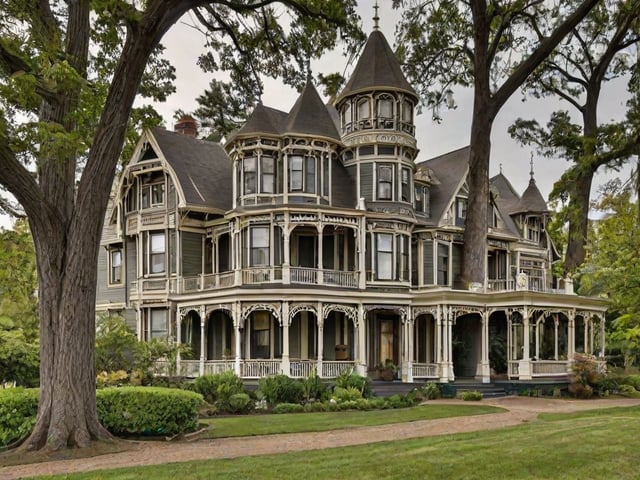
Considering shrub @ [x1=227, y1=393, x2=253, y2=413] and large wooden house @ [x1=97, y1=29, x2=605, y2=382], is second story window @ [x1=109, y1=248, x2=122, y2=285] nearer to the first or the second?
large wooden house @ [x1=97, y1=29, x2=605, y2=382]

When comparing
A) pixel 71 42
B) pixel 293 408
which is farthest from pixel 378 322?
pixel 71 42

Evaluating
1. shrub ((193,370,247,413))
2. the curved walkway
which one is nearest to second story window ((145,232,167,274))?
shrub ((193,370,247,413))

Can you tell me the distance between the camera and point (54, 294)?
45.6 ft

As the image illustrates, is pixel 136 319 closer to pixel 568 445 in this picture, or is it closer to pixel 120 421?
pixel 120 421

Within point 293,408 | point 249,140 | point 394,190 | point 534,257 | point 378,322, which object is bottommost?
point 293,408

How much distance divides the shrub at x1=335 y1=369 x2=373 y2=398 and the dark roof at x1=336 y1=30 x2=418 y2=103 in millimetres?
Answer: 12306

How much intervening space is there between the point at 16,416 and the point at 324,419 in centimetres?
788

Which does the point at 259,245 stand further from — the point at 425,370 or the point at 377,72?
the point at 377,72

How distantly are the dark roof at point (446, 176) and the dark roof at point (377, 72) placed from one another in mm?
5130

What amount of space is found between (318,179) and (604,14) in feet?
39.8

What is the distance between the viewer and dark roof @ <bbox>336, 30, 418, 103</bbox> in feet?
94.5

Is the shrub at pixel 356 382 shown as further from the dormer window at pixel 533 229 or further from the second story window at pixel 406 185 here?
the dormer window at pixel 533 229

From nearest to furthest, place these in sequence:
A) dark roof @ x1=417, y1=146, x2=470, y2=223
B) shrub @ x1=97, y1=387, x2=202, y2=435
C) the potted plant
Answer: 1. shrub @ x1=97, y1=387, x2=202, y2=435
2. the potted plant
3. dark roof @ x1=417, y1=146, x2=470, y2=223

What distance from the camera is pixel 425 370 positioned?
27344 millimetres
